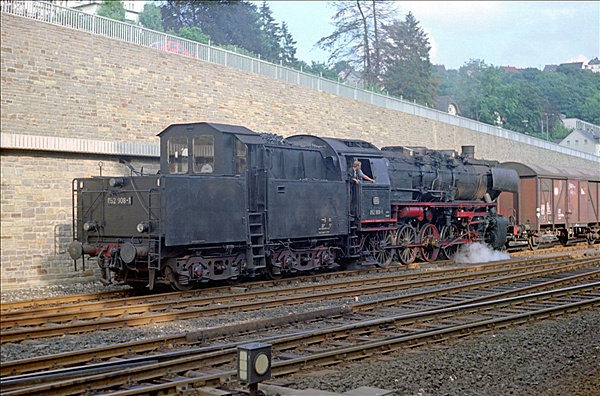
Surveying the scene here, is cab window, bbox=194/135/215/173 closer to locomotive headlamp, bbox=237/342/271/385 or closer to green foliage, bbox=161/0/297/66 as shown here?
locomotive headlamp, bbox=237/342/271/385

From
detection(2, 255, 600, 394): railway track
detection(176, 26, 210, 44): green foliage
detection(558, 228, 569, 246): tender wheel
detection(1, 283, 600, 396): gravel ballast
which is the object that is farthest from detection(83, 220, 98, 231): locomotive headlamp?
detection(176, 26, 210, 44): green foliage

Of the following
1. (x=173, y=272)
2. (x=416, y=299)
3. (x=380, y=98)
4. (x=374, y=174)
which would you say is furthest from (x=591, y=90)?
(x=173, y=272)

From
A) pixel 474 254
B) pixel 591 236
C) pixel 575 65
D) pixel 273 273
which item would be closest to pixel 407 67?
pixel 575 65

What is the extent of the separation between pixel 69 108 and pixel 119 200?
13.5 ft

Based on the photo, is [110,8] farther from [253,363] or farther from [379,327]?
[253,363]

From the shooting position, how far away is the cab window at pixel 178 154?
44.4 ft

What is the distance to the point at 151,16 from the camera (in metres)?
53.5

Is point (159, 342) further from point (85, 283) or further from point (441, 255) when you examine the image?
point (441, 255)

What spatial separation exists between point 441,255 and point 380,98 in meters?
9.61

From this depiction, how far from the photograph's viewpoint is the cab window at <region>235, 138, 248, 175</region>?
13422 millimetres

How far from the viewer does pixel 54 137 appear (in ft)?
48.2

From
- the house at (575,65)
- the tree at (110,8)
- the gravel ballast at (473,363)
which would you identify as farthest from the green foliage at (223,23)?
the gravel ballast at (473,363)

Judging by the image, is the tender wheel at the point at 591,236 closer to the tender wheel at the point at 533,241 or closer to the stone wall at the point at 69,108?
the tender wheel at the point at 533,241

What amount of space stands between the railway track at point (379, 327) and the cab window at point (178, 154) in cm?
490
